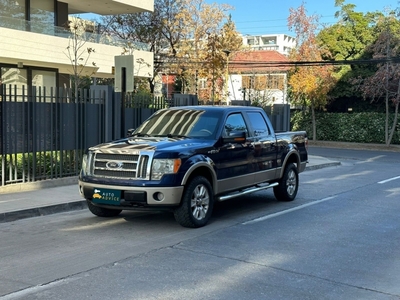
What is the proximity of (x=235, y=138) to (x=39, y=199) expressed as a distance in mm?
4331

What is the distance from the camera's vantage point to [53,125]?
11.9 meters

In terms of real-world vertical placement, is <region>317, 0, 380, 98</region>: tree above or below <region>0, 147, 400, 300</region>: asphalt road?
above

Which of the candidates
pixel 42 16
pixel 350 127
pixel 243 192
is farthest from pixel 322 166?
pixel 350 127

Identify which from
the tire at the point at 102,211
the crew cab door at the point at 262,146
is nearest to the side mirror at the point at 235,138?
the crew cab door at the point at 262,146

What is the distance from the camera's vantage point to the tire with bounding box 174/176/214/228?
7609 mm

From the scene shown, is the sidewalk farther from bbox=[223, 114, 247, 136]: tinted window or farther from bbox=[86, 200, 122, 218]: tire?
bbox=[223, 114, 247, 136]: tinted window

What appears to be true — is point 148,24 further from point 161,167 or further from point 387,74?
point 161,167

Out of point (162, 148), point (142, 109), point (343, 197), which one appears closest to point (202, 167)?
point (162, 148)

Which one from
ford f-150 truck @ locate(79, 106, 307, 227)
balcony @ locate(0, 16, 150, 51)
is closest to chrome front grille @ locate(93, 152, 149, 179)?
ford f-150 truck @ locate(79, 106, 307, 227)

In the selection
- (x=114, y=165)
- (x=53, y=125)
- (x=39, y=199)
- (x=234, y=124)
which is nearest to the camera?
(x=114, y=165)

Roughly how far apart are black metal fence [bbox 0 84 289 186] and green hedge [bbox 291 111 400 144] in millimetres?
22673

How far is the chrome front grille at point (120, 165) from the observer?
7461 mm

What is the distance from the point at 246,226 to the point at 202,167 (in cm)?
124

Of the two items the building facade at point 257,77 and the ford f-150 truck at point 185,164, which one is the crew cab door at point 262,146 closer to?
the ford f-150 truck at point 185,164
